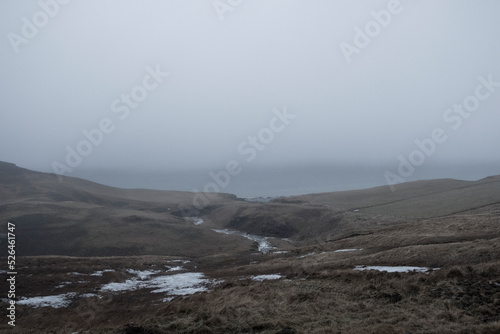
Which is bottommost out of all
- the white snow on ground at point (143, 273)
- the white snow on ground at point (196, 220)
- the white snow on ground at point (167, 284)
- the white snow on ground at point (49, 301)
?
the white snow on ground at point (143, 273)

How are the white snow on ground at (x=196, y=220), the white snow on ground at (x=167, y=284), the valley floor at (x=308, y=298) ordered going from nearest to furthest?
the valley floor at (x=308, y=298) < the white snow on ground at (x=167, y=284) < the white snow on ground at (x=196, y=220)

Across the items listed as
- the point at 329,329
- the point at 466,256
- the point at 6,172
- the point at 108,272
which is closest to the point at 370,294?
the point at 329,329

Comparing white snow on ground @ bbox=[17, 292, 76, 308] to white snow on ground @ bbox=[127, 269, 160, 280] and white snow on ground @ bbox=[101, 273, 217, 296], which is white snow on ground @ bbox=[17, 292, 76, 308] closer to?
white snow on ground @ bbox=[101, 273, 217, 296]

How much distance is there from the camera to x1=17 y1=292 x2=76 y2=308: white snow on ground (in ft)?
64.2

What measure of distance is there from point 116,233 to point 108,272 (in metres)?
30.3

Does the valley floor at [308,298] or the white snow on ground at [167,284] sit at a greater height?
the valley floor at [308,298]

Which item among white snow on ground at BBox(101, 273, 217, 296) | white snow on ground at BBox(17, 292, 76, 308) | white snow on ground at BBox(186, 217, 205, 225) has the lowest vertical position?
white snow on ground at BBox(101, 273, 217, 296)

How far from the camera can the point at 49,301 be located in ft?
66.7

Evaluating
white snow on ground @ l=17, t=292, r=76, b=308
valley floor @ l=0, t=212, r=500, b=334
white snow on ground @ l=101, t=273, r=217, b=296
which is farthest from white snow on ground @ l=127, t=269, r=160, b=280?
white snow on ground @ l=17, t=292, r=76, b=308

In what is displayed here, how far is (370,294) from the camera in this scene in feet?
46.2

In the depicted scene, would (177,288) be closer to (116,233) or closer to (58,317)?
(58,317)

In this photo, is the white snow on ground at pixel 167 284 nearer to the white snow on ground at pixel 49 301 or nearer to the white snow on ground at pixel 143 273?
the white snow on ground at pixel 143 273

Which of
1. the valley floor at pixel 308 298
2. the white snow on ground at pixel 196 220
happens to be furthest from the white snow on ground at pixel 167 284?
the white snow on ground at pixel 196 220

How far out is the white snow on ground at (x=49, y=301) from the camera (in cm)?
1958
